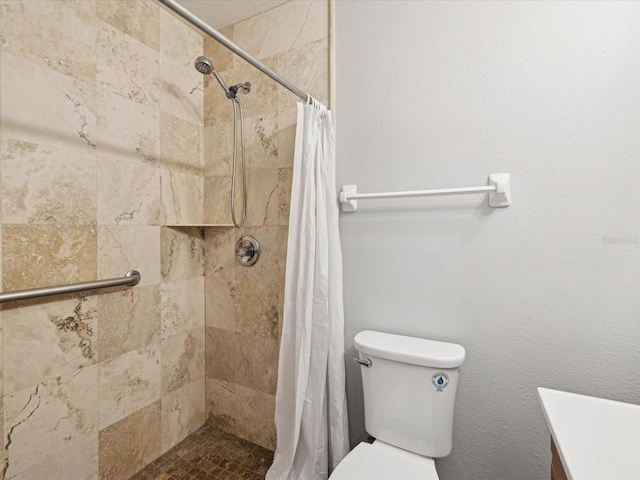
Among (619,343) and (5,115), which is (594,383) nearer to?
(619,343)

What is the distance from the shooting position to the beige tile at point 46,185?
104 centimetres

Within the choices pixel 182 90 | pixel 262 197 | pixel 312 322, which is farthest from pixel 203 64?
pixel 312 322

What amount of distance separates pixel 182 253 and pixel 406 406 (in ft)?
4.25

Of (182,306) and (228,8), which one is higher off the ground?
(228,8)

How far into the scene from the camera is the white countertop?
66cm

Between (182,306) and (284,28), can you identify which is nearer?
(284,28)

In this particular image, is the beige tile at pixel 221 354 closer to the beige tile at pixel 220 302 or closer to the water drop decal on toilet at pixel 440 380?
the beige tile at pixel 220 302

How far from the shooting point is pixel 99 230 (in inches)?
50.6

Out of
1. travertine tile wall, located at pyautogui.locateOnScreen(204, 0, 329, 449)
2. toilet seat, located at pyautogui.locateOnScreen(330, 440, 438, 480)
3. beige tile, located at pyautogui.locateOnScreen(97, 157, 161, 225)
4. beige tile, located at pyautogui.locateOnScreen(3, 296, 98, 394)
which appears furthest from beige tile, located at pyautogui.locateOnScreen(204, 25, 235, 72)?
toilet seat, located at pyautogui.locateOnScreen(330, 440, 438, 480)

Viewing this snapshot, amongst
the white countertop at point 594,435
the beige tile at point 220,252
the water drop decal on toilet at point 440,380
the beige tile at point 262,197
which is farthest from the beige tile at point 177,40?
the white countertop at point 594,435

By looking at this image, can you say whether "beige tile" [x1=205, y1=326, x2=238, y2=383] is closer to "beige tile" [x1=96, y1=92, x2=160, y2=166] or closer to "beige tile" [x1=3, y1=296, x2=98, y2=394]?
"beige tile" [x1=3, y1=296, x2=98, y2=394]

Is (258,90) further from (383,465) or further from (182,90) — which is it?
(383,465)

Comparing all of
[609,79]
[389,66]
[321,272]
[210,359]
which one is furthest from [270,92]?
[210,359]

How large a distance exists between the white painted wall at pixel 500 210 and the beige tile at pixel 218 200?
0.70 m
